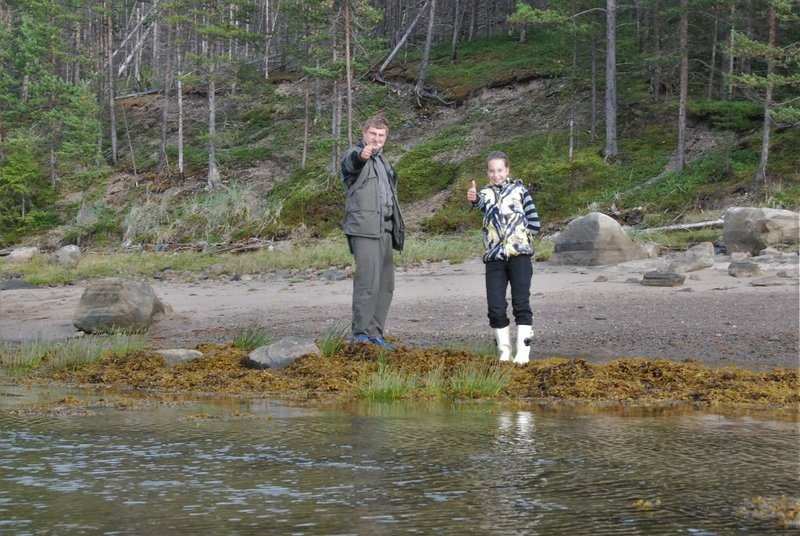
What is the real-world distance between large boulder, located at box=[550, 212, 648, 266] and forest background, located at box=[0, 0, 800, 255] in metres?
7.51

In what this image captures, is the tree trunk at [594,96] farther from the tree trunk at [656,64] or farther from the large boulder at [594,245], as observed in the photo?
the large boulder at [594,245]

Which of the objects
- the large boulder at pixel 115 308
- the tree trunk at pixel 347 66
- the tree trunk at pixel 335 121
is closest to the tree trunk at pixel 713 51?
the tree trunk at pixel 347 66

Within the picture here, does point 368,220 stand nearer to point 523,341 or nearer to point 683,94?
point 523,341

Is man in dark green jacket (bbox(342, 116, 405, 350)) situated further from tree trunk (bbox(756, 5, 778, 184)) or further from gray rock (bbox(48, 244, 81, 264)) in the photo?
tree trunk (bbox(756, 5, 778, 184))

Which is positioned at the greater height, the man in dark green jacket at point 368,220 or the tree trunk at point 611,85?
the tree trunk at point 611,85

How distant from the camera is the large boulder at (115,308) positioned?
11.6 metres

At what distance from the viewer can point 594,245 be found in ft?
53.0

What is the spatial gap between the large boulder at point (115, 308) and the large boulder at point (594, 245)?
7519 mm

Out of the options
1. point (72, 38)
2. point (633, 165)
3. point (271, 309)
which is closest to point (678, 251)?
point (271, 309)

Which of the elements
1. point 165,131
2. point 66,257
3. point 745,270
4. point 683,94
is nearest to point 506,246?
point 745,270

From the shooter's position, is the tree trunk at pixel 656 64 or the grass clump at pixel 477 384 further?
the tree trunk at pixel 656 64

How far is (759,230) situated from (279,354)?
11.6 metres

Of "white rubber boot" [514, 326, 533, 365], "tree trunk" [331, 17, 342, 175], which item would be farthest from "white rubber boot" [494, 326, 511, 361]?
"tree trunk" [331, 17, 342, 175]

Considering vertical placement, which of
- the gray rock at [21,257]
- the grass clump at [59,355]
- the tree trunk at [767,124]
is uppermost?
the tree trunk at [767,124]
